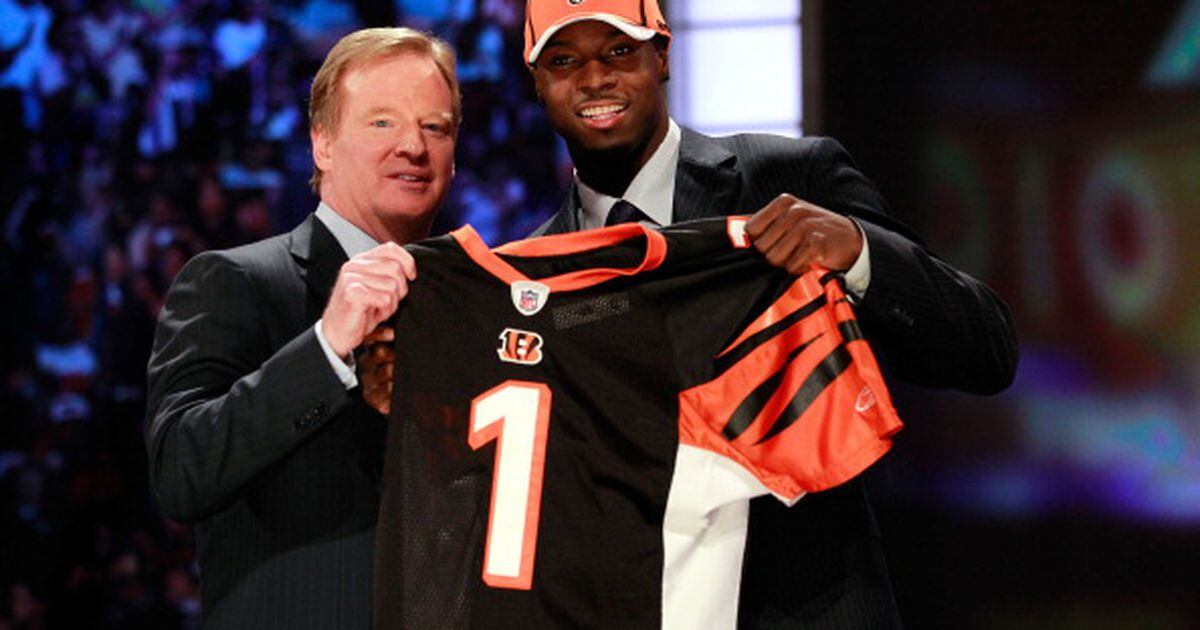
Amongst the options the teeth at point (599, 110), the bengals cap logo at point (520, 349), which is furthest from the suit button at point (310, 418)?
the teeth at point (599, 110)

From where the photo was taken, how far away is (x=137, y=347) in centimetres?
513

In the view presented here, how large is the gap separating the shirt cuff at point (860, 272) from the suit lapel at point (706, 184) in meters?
0.28

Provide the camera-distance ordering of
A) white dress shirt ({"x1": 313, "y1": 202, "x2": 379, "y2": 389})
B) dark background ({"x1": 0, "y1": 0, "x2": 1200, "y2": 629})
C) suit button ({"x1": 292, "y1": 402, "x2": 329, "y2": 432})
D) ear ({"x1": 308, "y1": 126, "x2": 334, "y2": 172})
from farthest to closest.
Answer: dark background ({"x1": 0, "y1": 0, "x2": 1200, "y2": 629})
ear ({"x1": 308, "y1": 126, "x2": 334, "y2": 172})
white dress shirt ({"x1": 313, "y1": 202, "x2": 379, "y2": 389})
suit button ({"x1": 292, "y1": 402, "x2": 329, "y2": 432})

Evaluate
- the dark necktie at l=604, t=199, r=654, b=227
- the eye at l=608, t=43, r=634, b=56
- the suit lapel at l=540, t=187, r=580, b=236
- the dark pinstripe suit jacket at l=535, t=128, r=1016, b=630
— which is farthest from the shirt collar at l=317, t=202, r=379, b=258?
the dark pinstripe suit jacket at l=535, t=128, r=1016, b=630

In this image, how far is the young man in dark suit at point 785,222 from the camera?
196 cm

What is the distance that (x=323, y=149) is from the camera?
241cm

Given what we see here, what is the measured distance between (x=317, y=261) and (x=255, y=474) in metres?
0.43

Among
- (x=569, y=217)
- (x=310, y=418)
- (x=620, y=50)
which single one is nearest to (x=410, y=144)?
(x=569, y=217)

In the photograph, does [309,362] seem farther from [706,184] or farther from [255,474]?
[706,184]

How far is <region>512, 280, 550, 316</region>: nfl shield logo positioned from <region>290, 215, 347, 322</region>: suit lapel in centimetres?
33

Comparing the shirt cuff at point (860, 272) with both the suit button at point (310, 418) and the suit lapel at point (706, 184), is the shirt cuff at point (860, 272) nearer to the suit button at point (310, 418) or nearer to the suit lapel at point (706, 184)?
the suit lapel at point (706, 184)

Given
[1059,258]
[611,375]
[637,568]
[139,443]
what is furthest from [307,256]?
[139,443]

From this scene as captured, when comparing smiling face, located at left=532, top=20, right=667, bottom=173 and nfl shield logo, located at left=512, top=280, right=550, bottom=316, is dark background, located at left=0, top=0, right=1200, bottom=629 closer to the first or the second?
smiling face, located at left=532, top=20, right=667, bottom=173

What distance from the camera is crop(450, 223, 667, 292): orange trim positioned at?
2010mm
